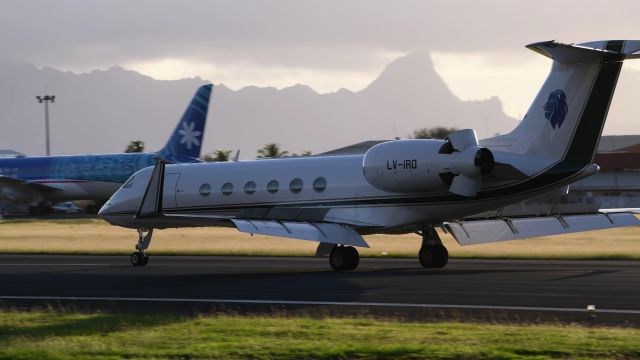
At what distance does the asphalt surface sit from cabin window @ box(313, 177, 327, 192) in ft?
6.64

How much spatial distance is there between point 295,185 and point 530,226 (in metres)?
6.03

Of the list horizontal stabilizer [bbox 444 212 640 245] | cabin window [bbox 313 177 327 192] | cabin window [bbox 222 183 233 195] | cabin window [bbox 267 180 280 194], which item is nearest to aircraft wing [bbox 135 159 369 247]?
cabin window [bbox 313 177 327 192]

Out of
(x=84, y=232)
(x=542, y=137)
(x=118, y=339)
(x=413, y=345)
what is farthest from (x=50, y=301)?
(x=84, y=232)

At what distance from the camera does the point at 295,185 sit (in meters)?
25.2

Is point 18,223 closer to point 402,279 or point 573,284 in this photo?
point 402,279

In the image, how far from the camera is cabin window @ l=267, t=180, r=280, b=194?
84.1 ft

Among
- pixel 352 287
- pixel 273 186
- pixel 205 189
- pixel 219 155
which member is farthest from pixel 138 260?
pixel 219 155

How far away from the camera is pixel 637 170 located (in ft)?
265

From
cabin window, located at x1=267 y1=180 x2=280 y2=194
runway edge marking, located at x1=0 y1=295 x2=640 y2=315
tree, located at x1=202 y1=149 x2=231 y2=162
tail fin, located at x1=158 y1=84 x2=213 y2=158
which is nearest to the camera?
runway edge marking, located at x1=0 y1=295 x2=640 y2=315

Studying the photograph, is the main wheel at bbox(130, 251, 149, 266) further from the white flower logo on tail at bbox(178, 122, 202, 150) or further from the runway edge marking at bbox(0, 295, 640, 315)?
the white flower logo on tail at bbox(178, 122, 202, 150)

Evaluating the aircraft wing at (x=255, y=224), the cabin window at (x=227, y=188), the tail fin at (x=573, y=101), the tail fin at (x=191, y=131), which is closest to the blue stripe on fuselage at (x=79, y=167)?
the tail fin at (x=191, y=131)

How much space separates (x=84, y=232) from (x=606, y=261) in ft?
84.5

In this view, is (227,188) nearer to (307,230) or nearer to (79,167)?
(307,230)

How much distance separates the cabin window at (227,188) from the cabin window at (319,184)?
2893 mm
